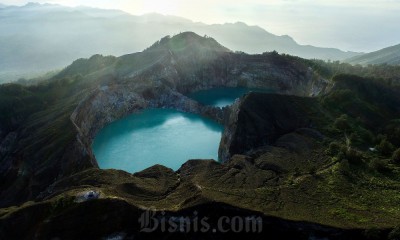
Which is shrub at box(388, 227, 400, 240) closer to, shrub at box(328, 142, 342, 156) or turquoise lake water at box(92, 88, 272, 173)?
shrub at box(328, 142, 342, 156)

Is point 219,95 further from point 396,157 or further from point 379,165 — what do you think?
point 379,165

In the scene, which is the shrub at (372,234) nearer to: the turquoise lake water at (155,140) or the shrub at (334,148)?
the shrub at (334,148)

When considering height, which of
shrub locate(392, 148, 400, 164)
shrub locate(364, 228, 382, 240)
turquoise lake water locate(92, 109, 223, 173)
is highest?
shrub locate(392, 148, 400, 164)

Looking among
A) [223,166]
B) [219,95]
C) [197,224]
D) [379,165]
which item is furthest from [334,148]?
[219,95]

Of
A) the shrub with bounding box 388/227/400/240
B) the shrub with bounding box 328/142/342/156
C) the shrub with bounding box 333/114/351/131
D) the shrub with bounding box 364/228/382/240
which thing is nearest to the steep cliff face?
the shrub with bounding box 333/114/351/131

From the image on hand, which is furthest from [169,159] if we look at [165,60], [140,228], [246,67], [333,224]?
[246,67]

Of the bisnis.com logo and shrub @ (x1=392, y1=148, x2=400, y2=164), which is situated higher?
shrub @ (x1=392, y1=148, x2=400, y2=164)
